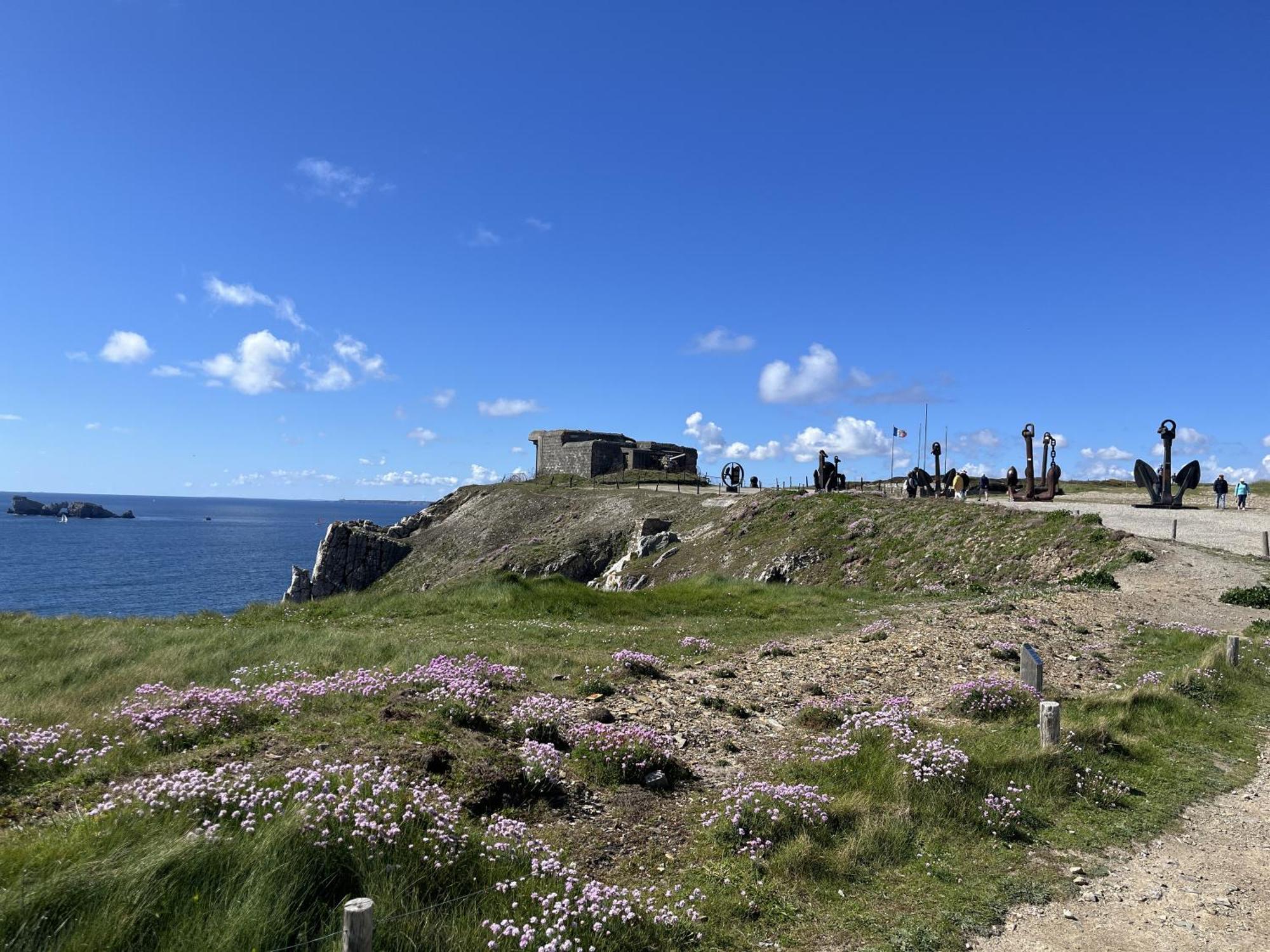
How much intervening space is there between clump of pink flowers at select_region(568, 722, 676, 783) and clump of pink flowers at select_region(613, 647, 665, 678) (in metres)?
4.19

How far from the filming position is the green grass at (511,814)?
543 centimetres

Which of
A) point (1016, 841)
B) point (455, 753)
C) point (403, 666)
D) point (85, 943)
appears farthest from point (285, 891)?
point (403, 666)

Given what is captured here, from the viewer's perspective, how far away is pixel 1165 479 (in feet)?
142

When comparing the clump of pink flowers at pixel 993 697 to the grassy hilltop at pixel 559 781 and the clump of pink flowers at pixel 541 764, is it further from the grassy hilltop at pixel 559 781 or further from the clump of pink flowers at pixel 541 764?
the clump of pink flowers at pixel 541 764

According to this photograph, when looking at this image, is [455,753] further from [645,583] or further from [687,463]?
[687,463]

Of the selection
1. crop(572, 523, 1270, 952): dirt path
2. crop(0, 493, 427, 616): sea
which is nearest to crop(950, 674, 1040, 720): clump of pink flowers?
crop(572, 523, 1270, 952): dirt path

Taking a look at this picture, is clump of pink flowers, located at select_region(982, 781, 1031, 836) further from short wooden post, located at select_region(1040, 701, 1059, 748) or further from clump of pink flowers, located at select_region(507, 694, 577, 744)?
clump of pink flowers, located at select_region(507, 694, 577, 744)

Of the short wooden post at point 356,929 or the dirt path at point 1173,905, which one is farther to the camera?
the dirt path at point 1173,905

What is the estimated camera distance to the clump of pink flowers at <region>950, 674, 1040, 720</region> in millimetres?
12203

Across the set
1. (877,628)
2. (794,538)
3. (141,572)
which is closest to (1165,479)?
(794,538)

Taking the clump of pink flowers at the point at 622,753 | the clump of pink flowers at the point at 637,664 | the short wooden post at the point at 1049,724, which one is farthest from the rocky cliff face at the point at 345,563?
the short wooden post at the point at 1049,724

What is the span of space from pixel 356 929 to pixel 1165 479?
2018 inches

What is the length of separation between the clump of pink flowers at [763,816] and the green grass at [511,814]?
195 millimetres

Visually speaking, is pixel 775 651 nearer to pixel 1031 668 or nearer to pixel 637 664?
pixel 637 664
